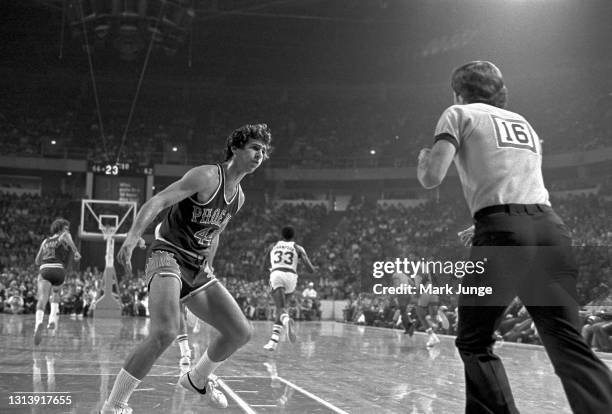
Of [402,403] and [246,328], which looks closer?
[246,328]

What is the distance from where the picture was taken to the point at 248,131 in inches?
189

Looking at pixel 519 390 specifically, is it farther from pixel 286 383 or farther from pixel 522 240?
pixel 522 240

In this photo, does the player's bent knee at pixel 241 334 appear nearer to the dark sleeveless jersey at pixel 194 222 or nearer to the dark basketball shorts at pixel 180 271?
the dark basketball shorts at pixel 180 271

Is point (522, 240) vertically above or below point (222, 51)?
below

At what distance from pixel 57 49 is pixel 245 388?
33.5 meters

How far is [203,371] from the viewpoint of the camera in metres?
4.86

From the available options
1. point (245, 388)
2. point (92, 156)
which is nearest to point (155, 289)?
point (245, 388)

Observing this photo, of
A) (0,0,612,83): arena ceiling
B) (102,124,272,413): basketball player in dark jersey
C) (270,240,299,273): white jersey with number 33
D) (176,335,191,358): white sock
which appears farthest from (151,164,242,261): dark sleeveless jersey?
(0,0,612,83): arena ceiling

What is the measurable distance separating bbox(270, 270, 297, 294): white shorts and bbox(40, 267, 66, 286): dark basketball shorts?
3496 millimetres

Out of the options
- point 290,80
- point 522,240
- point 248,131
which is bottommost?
point 522,240

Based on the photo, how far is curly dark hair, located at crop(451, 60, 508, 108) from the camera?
3.20m

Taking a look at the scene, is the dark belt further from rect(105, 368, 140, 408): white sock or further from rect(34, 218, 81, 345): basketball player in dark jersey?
rect(34, 218, 81, 345): basketball player in dark jersey

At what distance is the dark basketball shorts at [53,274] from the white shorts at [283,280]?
138 inches

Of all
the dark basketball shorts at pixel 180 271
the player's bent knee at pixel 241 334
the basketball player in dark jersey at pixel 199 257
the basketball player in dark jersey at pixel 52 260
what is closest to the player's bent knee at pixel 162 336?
the basketball player in dark jersey at pixel 199 257
